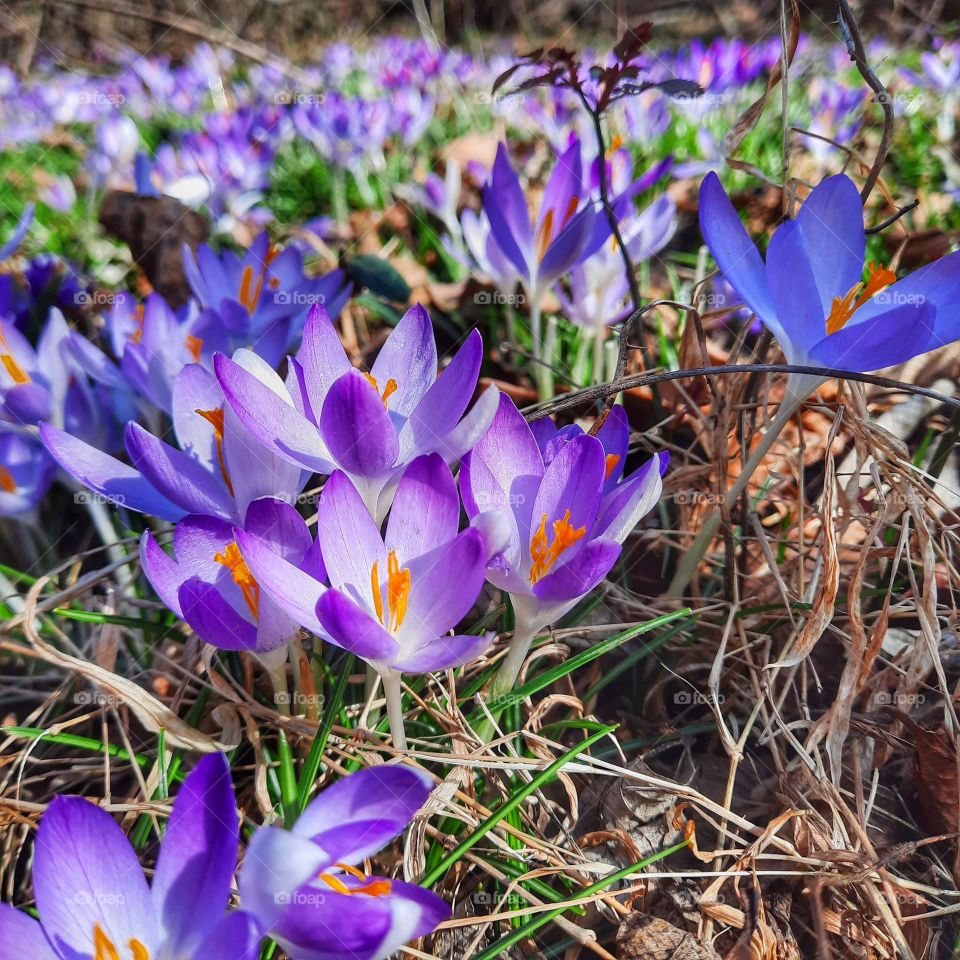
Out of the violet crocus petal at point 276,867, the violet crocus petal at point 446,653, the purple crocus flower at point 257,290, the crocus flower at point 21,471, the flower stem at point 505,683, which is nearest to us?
the violet crocus petal at point 276,867

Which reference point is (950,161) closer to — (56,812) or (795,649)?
(795,649)

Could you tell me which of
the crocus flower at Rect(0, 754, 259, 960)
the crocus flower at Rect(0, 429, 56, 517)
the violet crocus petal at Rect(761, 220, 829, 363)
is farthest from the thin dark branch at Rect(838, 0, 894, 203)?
the crocus flower at Rect(0, 429, 56, 517)

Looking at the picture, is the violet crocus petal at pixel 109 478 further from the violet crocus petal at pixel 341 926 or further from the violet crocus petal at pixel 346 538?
the violet crocus petal at pixel 341 926

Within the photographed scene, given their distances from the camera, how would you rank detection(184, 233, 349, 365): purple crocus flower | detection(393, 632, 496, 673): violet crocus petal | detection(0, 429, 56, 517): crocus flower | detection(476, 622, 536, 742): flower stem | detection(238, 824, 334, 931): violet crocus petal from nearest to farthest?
detection(238, 824, 334, 931): violet crocus petal < detection(393, 632, 496, 673): violet crocus petal < detection(476, 622, 536, 742): flower stem < detection(0, 429, 56, 517): crocus flower < detection(184, 233, 349, 365): purple crocus flower

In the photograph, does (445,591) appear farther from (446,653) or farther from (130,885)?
(130,885)

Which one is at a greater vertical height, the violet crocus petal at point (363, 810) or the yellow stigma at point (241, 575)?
the yellow stigma at point (241, 575)

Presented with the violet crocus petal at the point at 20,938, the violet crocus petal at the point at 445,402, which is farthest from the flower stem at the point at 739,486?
the violet crocus petal at the point at 20,938

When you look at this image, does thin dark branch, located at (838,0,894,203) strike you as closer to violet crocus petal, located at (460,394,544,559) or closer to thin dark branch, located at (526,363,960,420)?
thin dark branch, located at (526,363,960,420)
